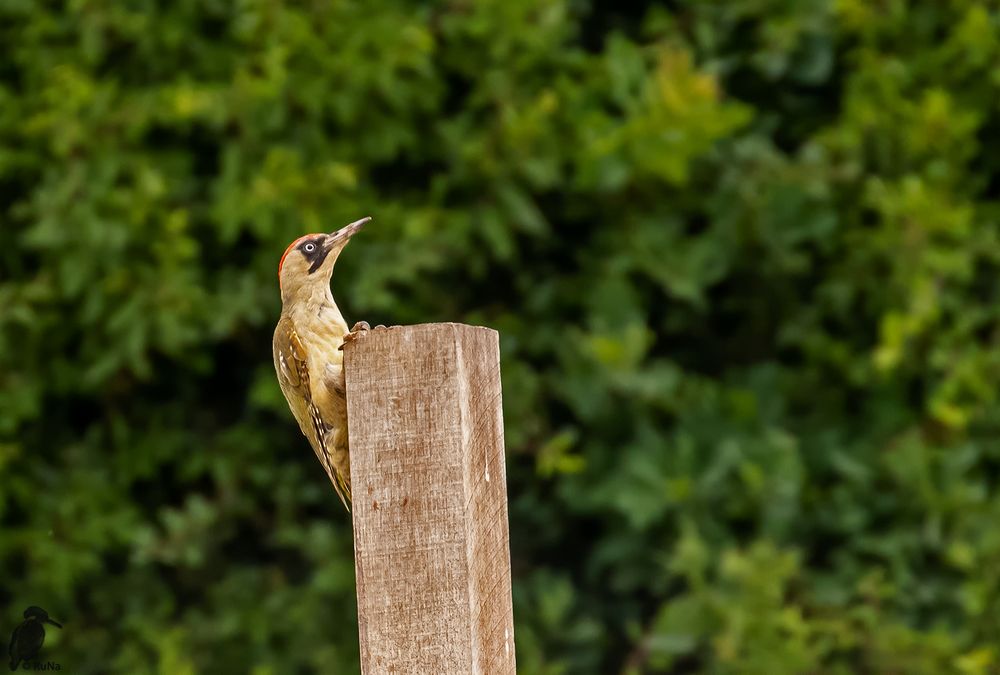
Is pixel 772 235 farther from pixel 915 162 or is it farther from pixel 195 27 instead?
pixel 195 27

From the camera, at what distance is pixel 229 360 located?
14.9 feet

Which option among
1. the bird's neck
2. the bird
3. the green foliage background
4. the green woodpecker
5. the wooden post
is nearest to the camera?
the wooden post

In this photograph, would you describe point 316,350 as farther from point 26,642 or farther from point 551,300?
point 551,300

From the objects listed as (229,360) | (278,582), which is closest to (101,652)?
(278,582)

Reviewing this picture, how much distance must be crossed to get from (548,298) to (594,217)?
34cm

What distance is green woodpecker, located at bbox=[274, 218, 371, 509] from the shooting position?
197cm

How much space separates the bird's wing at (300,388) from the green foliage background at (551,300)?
5.76 feet

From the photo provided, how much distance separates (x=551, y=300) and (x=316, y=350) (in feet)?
7.53

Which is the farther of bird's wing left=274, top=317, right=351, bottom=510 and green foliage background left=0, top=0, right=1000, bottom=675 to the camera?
green foliage background left=0, top=0, right=1000, bottom=675

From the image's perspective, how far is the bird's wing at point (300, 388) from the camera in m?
2.07

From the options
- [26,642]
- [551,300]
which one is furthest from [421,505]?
[551,300]

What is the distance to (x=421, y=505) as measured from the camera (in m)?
1.68

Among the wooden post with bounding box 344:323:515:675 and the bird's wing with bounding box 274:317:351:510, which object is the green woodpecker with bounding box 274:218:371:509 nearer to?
the bird's wing with bounding box 274:317:351:510

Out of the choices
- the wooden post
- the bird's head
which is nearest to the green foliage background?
the bird's head
